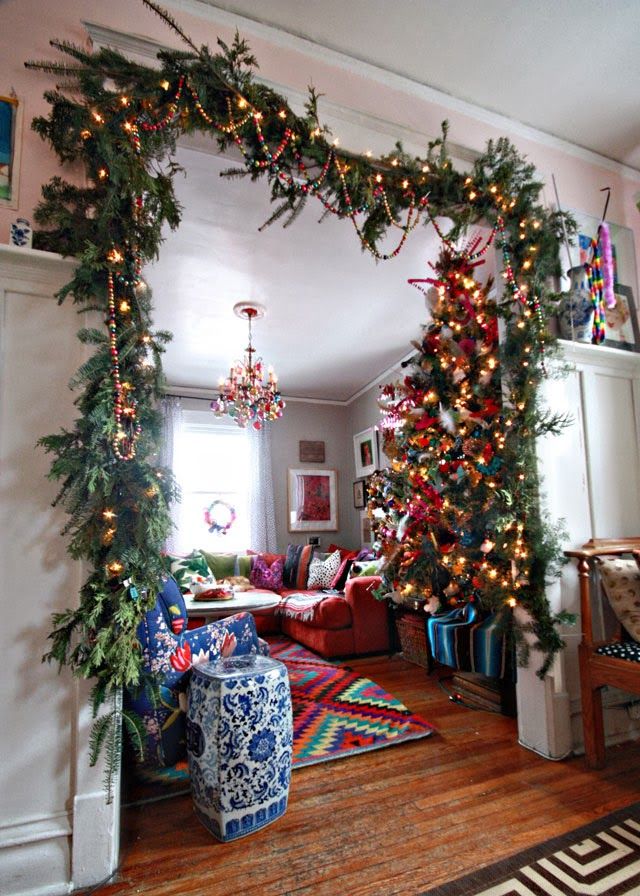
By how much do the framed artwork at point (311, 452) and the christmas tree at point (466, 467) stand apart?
3.18 meters

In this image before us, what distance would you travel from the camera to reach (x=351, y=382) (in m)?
6.27

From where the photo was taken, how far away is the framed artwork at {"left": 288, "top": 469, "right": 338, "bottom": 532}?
21.1 feet

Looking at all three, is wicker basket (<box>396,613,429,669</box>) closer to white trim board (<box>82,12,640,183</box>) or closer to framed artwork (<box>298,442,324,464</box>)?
framed artwork (<box>298,442,324,464</box>)

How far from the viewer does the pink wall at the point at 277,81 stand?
171 cm

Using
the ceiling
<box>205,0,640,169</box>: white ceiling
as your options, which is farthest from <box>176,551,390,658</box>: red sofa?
<box>205,0,640,169</box>: white ceiling

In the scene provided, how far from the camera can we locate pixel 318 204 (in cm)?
287

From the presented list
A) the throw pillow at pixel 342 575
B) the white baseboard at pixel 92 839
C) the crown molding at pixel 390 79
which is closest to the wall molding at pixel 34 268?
the crown molding at pixel 390 79

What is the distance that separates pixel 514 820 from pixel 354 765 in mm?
739

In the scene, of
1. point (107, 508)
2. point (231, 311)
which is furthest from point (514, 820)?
point (231, 311)

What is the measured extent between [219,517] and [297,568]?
4.16ft

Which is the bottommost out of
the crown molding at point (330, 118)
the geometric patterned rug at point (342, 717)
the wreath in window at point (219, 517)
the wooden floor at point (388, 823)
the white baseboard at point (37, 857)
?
the geometric patterned rug at point (342, 717)

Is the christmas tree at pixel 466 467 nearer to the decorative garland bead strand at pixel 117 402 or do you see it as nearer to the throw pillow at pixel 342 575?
the throw pillow at pixel 342 575

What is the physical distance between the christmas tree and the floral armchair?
1284 millimetres

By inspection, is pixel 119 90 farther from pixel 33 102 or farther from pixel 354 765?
pixel 354 765
